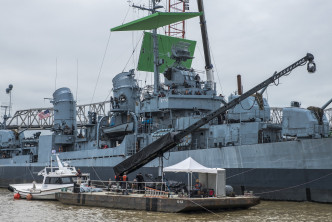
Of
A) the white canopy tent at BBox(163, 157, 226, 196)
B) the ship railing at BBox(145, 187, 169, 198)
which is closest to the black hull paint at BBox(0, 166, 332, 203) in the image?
the white canopy tent at BBox(163, 157, 226, 196)

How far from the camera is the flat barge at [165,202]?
18.2 meters

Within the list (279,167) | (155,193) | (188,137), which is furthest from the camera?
(188,137)

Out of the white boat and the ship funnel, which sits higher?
the ship funnel

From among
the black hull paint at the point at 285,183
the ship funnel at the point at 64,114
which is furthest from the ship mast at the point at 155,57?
the ship funnel at the point at 64,114

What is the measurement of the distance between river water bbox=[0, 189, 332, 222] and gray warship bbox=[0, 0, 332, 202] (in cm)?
235

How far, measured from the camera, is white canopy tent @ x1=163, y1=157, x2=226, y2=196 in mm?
19312

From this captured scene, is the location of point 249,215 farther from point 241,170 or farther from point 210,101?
point 210,101

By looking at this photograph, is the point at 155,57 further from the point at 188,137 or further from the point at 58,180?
the point at 58,180

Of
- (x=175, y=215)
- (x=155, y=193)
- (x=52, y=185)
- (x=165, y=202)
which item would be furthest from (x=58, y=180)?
(x=175, y=215)

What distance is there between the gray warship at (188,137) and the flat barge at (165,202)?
2312 millimetres

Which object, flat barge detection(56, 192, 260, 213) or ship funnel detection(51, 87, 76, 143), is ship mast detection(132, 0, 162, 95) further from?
flat barge detection(56, 192, 260, 213)

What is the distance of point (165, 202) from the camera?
61.2 feet

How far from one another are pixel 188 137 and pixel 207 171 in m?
10.0

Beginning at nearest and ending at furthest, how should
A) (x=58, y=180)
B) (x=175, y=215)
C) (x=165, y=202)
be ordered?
(x=175, y=215) → (x=165, y=202) → (x=58, y=180)
